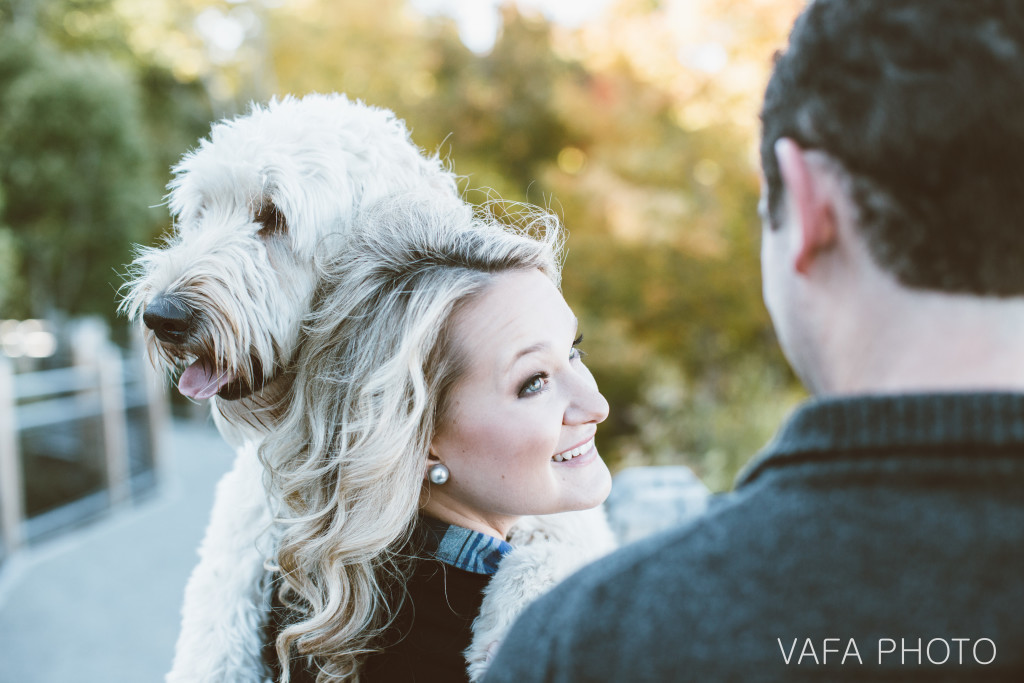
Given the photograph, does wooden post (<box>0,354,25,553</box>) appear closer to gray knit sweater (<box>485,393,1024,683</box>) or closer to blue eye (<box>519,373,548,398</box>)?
blue eye (<box>519,373,548,398</box>)

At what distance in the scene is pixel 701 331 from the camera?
1241 centimetres

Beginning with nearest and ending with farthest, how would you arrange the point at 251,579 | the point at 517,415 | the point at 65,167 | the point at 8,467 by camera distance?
the point at 517,415 < the point at 251,579 < the point at 8,467 < the point at 65,167

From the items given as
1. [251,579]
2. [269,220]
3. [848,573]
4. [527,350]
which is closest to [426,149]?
[269,220]

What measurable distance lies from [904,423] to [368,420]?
44.1 inches

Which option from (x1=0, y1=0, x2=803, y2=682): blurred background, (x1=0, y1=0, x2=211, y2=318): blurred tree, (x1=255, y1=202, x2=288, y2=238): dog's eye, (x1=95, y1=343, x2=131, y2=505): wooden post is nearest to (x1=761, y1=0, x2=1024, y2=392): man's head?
(x1=0, y1=0, x2=803, y2=682): blurred background

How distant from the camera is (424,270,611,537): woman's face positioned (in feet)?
5.54

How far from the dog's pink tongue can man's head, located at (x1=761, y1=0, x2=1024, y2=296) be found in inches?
63.5

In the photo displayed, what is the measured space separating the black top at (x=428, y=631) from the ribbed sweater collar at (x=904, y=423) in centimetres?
98

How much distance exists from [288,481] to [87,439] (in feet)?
25.7

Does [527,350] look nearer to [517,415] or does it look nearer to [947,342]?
[517,415]

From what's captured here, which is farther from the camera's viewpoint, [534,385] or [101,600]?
[101,600]

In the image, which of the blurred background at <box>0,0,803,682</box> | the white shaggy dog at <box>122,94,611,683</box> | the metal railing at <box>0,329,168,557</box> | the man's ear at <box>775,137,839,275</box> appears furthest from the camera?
the blurred background at <box>0,0,803,682</box>

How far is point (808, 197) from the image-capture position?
0.93 m

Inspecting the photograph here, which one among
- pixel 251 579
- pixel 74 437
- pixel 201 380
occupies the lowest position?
pixel 74 437
